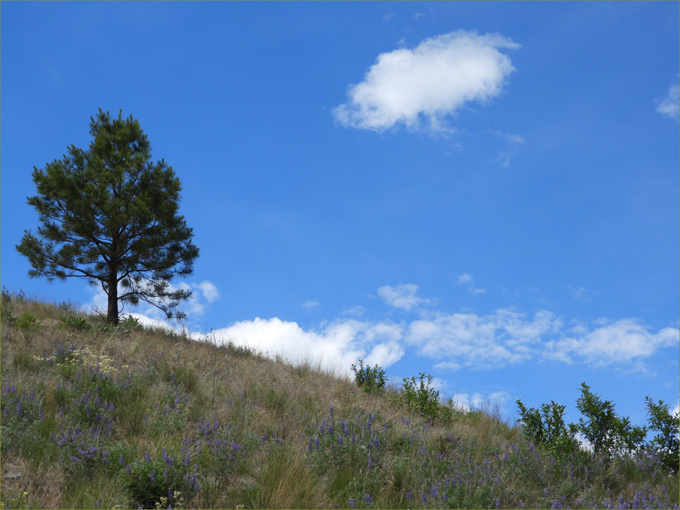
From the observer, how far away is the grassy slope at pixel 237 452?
5133 millimetres

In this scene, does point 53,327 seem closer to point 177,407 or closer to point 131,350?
point 131,350

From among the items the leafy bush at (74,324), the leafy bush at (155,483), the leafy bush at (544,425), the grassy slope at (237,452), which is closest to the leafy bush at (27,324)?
the leafy bush at (74,324)

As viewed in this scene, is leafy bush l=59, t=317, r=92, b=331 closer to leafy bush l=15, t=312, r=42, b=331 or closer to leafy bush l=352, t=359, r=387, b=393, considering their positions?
leafy bush l=15, t=312, r=42, b=331

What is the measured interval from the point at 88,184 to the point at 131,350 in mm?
6739

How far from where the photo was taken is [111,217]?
14.6 meters

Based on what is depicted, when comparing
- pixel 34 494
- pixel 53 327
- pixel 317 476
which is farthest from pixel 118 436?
pixel 53 327

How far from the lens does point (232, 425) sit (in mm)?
7043

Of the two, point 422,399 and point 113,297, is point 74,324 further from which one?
point 422,399

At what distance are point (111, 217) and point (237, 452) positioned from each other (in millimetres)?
11133

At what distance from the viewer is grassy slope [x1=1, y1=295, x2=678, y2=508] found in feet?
16.8

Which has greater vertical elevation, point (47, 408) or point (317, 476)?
point (47, 408)

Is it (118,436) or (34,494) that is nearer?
(34,494)

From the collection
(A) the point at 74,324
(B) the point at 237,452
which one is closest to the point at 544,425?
(B) the point at 237,452

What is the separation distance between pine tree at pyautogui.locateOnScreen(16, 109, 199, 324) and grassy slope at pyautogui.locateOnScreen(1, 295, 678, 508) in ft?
18.6
